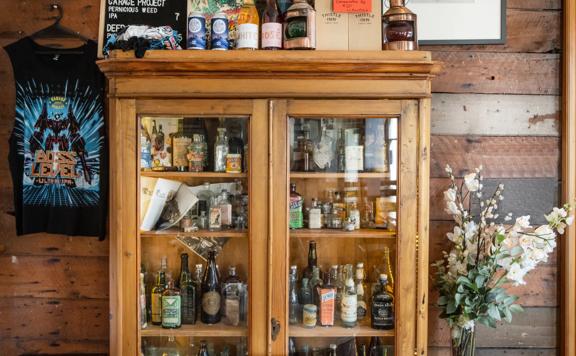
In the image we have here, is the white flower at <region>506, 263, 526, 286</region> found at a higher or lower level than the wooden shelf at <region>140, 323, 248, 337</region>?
higher

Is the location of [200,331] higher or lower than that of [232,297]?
lower

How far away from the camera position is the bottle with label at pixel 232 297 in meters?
1.87

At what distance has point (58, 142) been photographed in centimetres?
213

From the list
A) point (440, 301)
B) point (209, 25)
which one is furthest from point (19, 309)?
point (440, 301)

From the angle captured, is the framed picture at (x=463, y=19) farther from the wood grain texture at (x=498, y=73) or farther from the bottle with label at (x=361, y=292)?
the bottle with label at (x=361, y=292)

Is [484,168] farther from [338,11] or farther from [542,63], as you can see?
[338,11]

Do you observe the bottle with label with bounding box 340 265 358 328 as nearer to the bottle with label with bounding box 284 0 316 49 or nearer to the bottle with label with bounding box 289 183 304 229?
the bottle with label with bounding box 289 183 304 229

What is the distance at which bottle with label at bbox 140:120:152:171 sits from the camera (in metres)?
1.80

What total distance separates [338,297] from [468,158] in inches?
31.1

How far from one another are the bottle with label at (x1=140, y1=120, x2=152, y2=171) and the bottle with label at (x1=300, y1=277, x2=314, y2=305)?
26.3 inches

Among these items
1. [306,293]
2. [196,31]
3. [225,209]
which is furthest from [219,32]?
[306,293]

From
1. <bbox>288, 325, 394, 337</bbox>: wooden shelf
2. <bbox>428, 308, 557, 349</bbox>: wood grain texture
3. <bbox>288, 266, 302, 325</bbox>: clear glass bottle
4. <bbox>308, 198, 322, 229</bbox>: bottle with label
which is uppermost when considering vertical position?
<bbox>308, 198, 322, 229</bbox>: bottle with label

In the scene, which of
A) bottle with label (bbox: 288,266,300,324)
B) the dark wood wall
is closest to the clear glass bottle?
bottle with label (bbox: 288,266,300,324)

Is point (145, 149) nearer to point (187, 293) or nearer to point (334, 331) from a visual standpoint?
point (187, 293)
